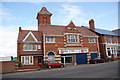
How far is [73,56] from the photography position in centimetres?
2877

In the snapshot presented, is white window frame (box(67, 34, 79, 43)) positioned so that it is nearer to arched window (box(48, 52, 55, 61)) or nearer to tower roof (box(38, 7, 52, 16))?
arched window (box(48, 52, 55, 61))

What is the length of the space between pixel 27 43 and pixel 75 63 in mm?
12800

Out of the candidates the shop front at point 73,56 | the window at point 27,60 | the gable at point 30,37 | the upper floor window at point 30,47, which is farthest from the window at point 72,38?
the window at point 27,60

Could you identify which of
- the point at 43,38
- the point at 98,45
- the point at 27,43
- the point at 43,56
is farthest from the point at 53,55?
the point at 98,45

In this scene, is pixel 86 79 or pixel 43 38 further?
pixel 43 38

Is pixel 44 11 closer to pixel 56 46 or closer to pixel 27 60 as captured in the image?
pixel 56 46

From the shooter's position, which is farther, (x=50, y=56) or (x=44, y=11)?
(x=44, y=11)

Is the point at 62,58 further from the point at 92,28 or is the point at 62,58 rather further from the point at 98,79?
the point at 98,79

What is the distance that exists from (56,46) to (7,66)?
1197 cm

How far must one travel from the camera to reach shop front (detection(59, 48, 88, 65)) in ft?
91.8

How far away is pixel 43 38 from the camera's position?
27047 millimetres

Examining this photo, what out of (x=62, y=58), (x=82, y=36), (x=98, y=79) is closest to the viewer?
(x=98, y=79)

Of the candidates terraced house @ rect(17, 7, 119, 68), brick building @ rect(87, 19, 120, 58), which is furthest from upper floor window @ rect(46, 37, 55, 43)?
brick building @ rect(87, 19, 120, 58)

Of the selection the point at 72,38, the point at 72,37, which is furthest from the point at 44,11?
the point at 72,38
